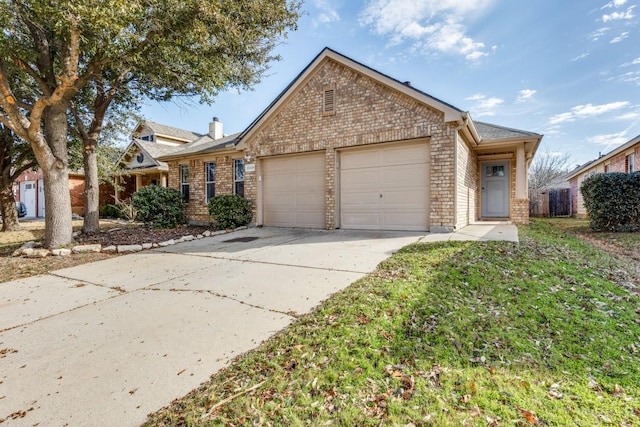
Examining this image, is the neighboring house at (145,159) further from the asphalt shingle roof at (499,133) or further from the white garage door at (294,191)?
the asphalt shingle roof at (499,133)

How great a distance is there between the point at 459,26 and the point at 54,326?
40.3 ft

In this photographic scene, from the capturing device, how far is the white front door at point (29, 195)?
2556 centimetres

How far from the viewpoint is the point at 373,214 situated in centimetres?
936

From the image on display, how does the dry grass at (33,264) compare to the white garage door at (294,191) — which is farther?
the white garage door at (294,191)

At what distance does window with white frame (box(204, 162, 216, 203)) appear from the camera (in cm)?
1316

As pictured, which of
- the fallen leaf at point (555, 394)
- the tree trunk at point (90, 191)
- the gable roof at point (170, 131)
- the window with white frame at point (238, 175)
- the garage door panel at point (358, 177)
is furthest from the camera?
the gable roof at point (170, 131)

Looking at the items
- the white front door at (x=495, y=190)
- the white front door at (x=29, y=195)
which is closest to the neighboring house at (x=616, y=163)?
the white front door at (x=495, y=190)

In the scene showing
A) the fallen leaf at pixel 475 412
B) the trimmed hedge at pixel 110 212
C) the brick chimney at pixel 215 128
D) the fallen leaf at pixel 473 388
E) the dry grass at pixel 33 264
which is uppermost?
the brick chimney at pixel 215 128

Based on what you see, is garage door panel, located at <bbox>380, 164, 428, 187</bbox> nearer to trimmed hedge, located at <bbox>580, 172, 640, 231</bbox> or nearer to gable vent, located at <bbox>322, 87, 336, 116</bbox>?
gable vent, located at <bbox>322, 87, 336, 116</bbox>

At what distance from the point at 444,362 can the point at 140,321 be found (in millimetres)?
3168

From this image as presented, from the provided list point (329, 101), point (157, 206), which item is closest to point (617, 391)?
point (329, 101)

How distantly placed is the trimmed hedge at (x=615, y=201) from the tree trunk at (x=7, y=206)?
917 inches

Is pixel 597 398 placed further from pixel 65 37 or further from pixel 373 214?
pixel 65 37

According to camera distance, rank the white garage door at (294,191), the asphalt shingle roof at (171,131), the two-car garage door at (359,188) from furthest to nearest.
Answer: the asphalt shingle roof at (171,131) → the white garage door at (294,191) → the two-car garage door at (359,188)
